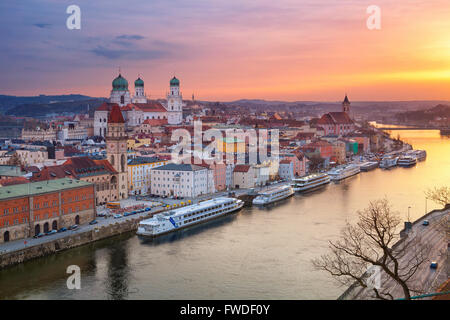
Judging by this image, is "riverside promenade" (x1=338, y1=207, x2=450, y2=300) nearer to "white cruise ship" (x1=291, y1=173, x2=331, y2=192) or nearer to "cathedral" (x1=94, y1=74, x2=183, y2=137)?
"white cruise ship" (x1=291, y1=173, x2=331, y2=192)

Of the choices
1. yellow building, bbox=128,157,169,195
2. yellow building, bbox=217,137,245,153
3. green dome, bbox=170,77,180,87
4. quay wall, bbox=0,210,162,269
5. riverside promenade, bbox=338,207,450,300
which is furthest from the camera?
green dome, bbox=170,77,180,87

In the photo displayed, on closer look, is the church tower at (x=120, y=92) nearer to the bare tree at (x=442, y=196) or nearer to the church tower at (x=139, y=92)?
the church tower at (x=139, y=92)

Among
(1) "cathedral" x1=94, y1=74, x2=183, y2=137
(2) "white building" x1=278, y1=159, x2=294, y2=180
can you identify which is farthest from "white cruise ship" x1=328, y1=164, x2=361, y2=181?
(1) "cathedral" x1=94, y1=74, x2=183, y2=137

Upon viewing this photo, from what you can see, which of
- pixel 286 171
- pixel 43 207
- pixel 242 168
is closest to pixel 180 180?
pixel 242 168

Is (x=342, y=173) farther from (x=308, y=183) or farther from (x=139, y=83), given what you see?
(x=139, y=83)

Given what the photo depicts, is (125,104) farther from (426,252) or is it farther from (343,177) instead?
(426,252)

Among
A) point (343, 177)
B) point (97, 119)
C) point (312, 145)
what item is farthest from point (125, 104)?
point (343, 177)
